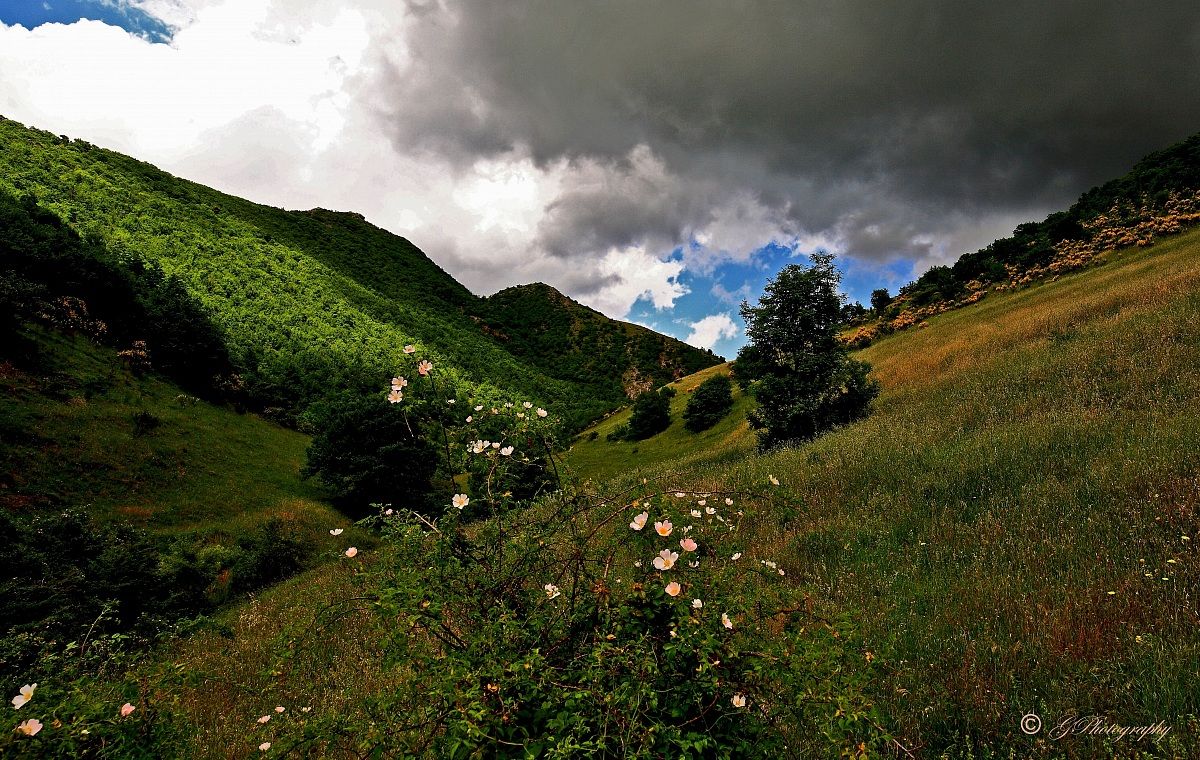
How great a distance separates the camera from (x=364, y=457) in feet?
88.1

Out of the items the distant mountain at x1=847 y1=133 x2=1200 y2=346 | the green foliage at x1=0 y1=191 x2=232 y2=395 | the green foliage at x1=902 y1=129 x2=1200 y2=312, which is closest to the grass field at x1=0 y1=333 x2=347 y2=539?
the green foliage at x1=0 y1=191 x2=232 y2=395

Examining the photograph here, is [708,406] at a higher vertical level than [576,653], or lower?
lower

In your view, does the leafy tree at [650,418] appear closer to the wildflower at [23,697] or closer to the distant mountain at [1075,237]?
the distant mountain at [1075,237]

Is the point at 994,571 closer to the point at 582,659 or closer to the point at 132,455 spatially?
the point at 582,659

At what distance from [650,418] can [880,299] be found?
37324 mm

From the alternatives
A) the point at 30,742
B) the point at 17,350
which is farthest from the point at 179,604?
the point at 17,350

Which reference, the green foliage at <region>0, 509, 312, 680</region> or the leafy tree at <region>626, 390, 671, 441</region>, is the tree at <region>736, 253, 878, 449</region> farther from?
the leafy tree at <region>626, 390, 671, 441</region>

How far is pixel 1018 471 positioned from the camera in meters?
6.85

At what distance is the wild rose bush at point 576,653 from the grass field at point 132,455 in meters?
22.9

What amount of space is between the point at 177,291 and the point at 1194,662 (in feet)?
162

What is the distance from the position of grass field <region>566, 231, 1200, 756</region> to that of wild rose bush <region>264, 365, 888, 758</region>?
511 mm

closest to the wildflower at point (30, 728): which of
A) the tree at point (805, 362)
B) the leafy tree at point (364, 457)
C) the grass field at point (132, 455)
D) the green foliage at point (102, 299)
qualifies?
the tree at point (805, 362)

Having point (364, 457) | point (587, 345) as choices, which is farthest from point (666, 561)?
point (587, 345)

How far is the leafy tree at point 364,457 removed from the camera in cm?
2662
